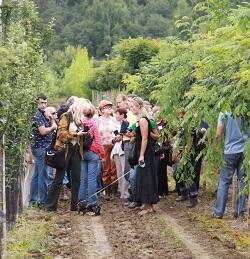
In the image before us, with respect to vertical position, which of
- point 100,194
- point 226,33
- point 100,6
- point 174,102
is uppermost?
point 100,6

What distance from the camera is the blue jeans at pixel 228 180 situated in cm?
991

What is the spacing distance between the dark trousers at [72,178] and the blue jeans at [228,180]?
2412 mm

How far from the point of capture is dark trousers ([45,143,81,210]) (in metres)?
11.1

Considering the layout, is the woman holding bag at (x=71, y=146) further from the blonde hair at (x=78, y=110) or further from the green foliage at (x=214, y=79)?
the green foliage at (x=214, y=79)

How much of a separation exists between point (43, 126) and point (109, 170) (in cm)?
267

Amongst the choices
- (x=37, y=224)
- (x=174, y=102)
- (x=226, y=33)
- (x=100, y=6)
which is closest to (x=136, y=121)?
(x=37, y=224)

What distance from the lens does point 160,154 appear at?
12578mm

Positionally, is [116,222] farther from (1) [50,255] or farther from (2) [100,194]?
(2) [100,194]

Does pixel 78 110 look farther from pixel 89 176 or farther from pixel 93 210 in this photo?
pixel 93 210

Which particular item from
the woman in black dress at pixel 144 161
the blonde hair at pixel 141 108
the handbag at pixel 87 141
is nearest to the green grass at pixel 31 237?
the handbag at pixel 87 141

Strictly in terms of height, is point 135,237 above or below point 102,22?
below

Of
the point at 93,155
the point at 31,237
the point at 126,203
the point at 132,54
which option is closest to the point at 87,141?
the point at 93,155

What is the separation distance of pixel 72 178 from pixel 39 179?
593 millimetres

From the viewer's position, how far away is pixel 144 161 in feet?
36.1
